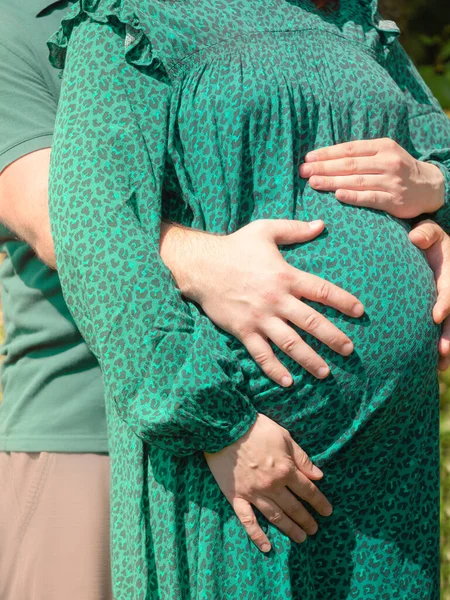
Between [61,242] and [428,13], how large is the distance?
534cm

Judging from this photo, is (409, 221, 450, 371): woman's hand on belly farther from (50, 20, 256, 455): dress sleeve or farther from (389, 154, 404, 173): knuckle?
(50, 20, 256, 455): dress sleeve

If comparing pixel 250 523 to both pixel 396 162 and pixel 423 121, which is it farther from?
pixel 423 121

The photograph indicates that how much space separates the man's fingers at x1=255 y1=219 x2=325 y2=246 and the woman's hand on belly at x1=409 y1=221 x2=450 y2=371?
31 cm

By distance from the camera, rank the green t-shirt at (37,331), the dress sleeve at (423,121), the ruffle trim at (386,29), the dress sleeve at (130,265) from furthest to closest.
A: the dress sleeve at (423,121) → the ruffle trim at (386,29) → the green t-shirt at (37,331) → the dress sleeve at (130,265)

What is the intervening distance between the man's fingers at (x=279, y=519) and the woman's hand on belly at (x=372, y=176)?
640mm

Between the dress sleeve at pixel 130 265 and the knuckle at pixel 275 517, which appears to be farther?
the knuckle at pixel 275 517

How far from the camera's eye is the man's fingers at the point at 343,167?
1643 millimetres

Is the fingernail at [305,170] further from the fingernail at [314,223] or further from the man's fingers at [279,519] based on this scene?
the man's fingers at [279,519]

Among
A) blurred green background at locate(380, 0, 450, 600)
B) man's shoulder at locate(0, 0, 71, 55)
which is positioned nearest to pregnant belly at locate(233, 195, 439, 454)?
man's shoulder at locate(0, 0, 71, 55)

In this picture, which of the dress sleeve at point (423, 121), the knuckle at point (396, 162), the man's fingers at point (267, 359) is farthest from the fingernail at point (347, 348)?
the dress sleeve at point (423, 121)

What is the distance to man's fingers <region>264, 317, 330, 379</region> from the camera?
1.50m

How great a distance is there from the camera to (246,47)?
162cm

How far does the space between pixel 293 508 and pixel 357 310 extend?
0.41 metres

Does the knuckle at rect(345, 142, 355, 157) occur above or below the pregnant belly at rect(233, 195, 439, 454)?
above
